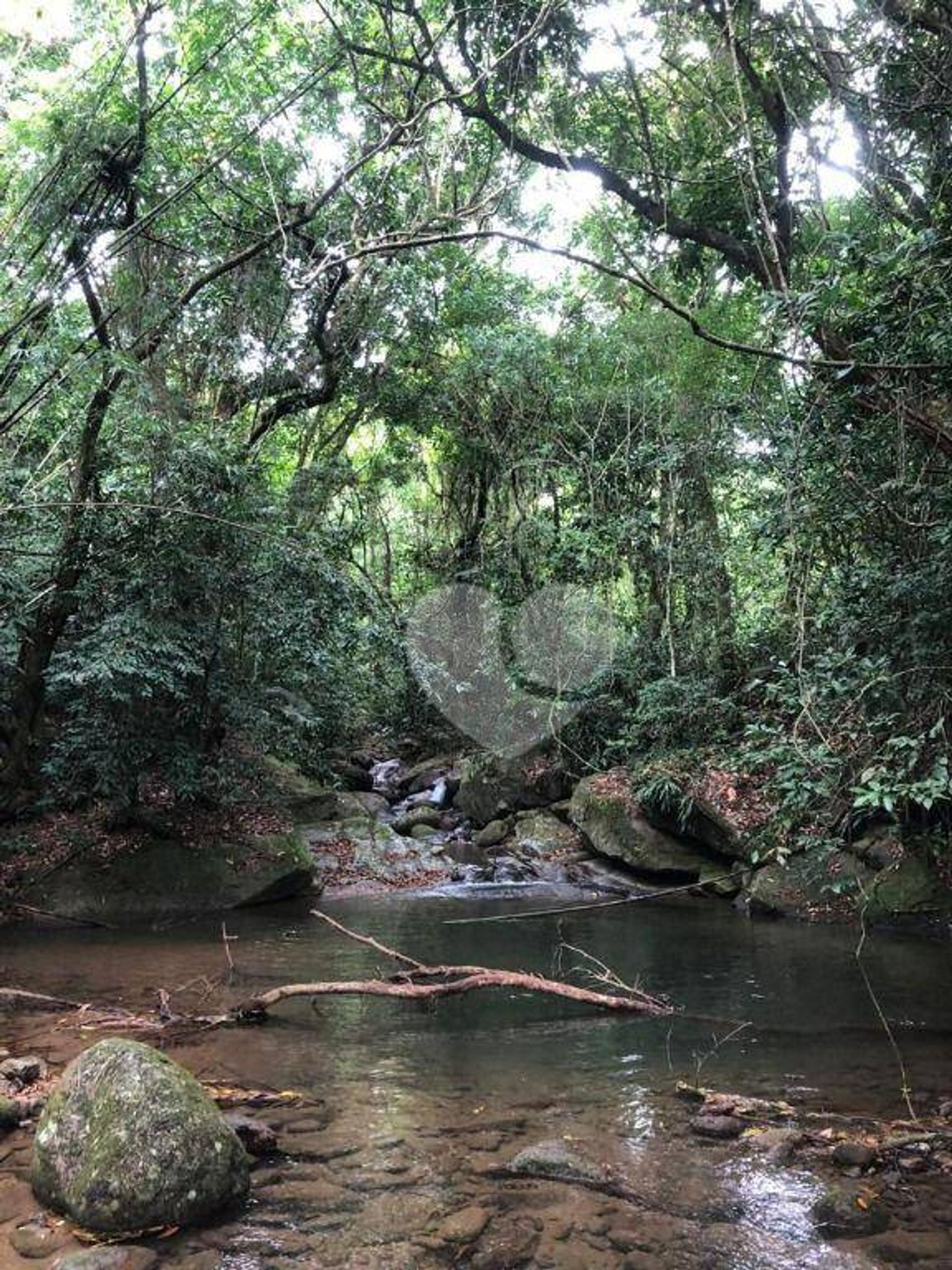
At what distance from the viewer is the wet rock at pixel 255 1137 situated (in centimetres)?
465

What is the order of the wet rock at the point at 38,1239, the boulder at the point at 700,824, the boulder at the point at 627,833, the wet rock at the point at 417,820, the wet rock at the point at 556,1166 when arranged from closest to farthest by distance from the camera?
the wet rock at the point at 38,1239
the wet rock at the point at 556,1166
the boulder at the point at 700,824
the boulder at the point at 627,833
the wet rock at the point at 417,820

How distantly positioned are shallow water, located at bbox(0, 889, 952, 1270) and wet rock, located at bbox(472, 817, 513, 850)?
5160 mm

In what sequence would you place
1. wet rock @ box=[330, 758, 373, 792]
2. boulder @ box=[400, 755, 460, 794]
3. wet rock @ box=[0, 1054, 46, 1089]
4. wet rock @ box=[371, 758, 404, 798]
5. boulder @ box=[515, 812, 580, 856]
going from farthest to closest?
wet rock @ box=[371, 758, 404, 798]
boulder @ box=[400, 755, 460, 794]
wet rock @ box=[330, 758, 373, 792]
boulder @ box=[515, 812, 580, 856]
wet rock @ box=[0, 1054, 46, 1089]

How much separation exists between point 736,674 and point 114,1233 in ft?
42.8

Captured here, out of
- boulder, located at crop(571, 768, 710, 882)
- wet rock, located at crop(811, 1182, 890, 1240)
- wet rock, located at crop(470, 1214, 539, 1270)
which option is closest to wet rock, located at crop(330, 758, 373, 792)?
boulder, located at crop(571, 768, 710, 882)

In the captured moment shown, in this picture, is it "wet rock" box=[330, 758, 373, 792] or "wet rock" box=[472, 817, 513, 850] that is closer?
"wet rock" box=[472, 817, 513, 850]

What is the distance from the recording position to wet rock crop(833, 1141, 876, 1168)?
14.8ft

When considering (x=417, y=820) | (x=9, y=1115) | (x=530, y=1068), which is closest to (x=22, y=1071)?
(x=9, y=1115)

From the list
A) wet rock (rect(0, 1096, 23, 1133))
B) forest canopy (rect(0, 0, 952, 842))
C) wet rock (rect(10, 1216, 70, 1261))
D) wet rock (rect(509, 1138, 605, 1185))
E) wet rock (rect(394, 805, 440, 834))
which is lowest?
wet rock (rect(509, 1138, 605, 1185))

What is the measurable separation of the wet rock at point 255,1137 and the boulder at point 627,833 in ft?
31.4

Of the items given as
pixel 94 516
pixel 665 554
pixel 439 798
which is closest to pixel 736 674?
pixel 665 554

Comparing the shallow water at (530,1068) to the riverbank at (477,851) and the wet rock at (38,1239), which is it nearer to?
the wet rock at (38,1239)

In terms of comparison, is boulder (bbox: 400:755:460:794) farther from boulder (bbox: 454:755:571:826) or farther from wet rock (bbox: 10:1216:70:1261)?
wet rock (bbox: 10:1216:70:1261)

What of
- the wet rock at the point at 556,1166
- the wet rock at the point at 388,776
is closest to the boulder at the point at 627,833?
the wet rock at the point at 388,776
